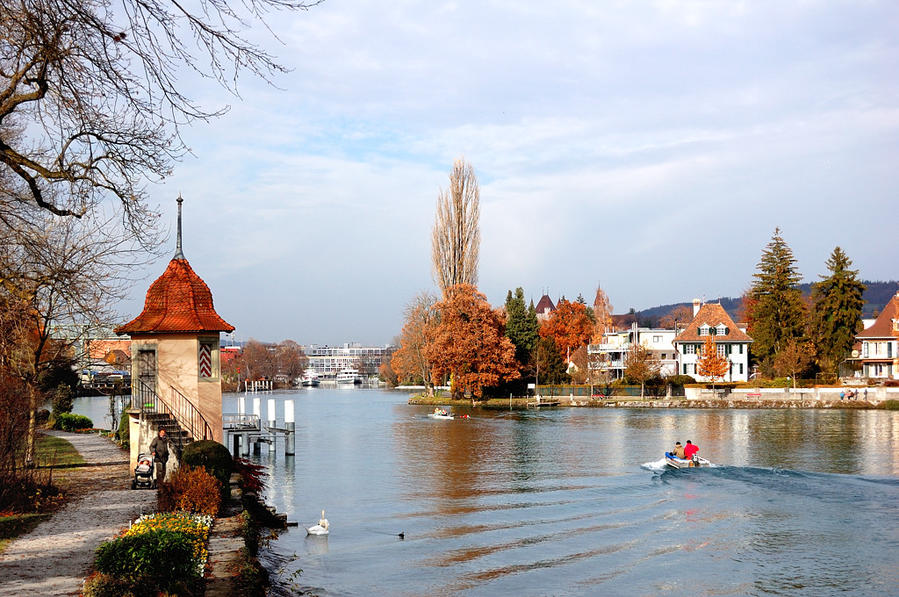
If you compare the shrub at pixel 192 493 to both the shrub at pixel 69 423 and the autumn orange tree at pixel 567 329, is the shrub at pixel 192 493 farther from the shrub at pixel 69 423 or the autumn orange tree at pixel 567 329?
the autumn orange tree at pixel 567 329

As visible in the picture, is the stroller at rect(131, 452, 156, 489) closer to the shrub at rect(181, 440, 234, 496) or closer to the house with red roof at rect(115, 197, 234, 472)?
the house with red roof at rect(115, 197, 234, 472)

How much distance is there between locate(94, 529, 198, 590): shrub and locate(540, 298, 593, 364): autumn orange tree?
9244 centimetres

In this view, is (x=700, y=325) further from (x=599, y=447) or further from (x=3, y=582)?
(x=3, y=582)

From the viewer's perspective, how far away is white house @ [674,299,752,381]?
8788cm

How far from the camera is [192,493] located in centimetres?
1588

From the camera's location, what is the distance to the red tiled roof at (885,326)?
272ft

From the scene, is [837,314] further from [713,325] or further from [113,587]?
[113,587]

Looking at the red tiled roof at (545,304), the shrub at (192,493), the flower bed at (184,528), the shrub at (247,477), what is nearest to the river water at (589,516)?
the shrub at (247,477)

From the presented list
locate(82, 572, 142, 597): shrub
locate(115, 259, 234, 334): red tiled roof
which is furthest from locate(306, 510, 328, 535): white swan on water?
locate(82, 572, 142, 597): shrub

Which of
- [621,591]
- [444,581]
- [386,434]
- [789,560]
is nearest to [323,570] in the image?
[444,581]

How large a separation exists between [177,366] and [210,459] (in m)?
6.26

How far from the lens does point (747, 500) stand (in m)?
27.7

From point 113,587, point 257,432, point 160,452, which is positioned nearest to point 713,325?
point 257,432

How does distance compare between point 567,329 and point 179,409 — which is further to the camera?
point 567,329
